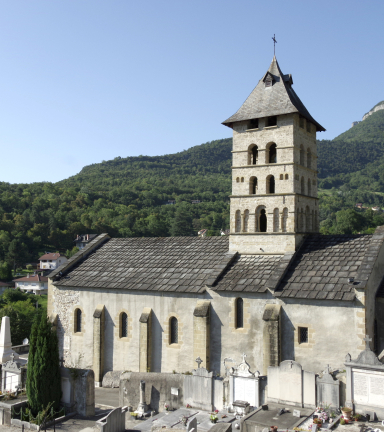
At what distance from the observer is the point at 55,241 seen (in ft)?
374

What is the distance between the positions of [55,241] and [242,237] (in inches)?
3735

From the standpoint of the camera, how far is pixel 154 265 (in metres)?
29.2

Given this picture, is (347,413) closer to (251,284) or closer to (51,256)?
(251,284)

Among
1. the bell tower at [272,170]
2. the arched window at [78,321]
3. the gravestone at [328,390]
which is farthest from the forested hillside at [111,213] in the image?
the gravestone at [328,390]

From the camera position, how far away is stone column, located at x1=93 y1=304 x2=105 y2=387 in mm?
28094

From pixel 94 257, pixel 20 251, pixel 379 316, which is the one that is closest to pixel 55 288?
pixel 94 257

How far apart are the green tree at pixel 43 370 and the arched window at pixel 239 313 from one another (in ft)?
31.6

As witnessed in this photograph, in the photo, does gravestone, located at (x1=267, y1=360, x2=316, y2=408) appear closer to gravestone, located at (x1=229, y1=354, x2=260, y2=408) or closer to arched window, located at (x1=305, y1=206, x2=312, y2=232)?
gravestone, located at (x1=229, y1=354, x2=260, y2=408)

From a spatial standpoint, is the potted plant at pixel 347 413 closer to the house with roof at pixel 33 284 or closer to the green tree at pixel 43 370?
the green tree at pixel 43 370

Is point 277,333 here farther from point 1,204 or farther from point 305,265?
point 1,204

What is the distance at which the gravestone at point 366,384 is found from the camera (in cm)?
1770

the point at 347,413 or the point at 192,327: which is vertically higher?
the point at 192,327

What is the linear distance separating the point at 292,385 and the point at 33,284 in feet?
258

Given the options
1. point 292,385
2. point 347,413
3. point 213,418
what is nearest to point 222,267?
point 292,385
